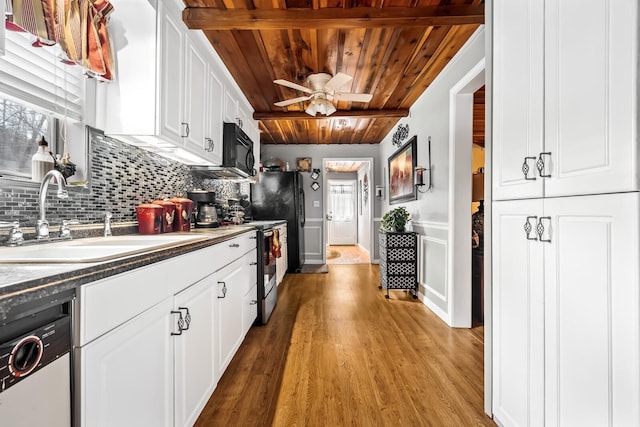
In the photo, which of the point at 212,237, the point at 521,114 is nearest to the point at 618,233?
the point at 521,114

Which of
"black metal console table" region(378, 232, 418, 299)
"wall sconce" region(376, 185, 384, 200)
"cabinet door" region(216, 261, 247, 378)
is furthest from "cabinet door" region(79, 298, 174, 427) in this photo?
"wall sconce" region(376, 185, 384, 200)

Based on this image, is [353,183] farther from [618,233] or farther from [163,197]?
[618,233]

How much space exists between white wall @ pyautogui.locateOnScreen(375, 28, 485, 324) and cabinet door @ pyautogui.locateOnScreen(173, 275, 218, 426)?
2.13 metres

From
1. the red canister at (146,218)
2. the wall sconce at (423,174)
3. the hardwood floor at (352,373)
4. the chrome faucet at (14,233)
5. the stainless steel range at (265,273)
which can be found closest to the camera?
the chrome faucet at (14,233)

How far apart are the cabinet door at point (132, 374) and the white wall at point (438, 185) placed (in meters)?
2.43

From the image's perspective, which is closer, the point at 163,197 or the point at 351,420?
the point at 351,420

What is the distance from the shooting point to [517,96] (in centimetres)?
127

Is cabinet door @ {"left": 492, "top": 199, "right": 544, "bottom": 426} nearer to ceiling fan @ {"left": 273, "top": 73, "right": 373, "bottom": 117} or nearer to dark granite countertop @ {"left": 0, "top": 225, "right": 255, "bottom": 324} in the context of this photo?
dark granite countertop @ {"left": 0, "top": 225, "right": 255, "bottom": 324}

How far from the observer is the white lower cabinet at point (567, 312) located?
2.73 feet

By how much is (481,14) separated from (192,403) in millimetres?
2815

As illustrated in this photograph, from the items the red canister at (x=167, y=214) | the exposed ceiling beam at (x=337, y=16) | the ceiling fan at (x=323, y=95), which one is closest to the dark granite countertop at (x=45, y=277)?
the red canister at (x=167, y=214)

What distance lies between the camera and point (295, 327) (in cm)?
262

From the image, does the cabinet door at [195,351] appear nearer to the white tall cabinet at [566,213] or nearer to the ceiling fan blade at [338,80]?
the white tall cabinet at [566,213]

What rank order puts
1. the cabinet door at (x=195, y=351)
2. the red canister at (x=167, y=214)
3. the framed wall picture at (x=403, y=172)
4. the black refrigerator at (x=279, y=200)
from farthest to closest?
1. the black refrigerator at (x=279, y=200)
2. the framed wall picture at (x=403, y=172)
3. the red canister at (x=167, y=214)
4. the cabinet door at (x=195, y=351)
